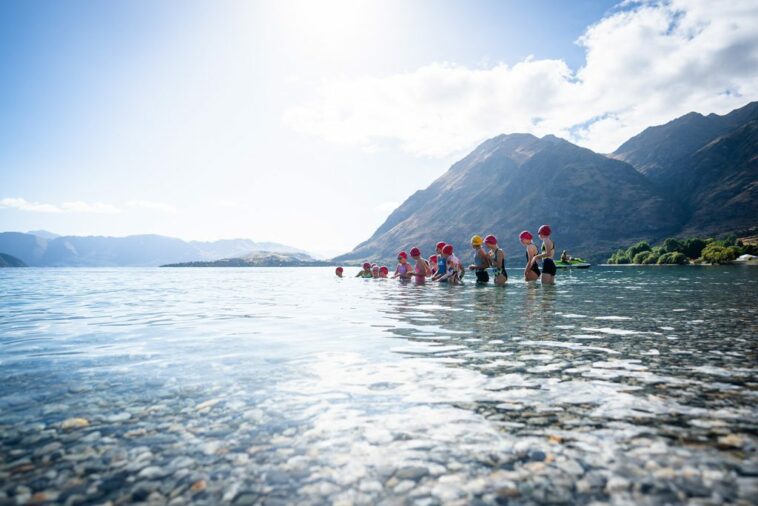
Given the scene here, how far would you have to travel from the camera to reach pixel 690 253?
10700cm

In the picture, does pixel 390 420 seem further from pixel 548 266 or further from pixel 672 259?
pixel 672 259

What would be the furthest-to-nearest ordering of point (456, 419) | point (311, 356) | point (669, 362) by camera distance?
point (311, 356), point (669, 362), point (456, 419)

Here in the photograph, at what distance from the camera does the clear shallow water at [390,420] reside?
3166 mm

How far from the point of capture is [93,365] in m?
7.68

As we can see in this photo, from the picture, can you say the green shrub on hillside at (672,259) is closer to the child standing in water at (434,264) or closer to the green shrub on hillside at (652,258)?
the green shrub on hillside at (652,258)

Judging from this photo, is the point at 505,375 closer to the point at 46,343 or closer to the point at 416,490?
the point at 416,490

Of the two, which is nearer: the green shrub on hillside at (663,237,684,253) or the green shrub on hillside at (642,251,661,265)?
the green shrub on hillside at (642,251,661,265)

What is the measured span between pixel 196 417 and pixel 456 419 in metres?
3.12

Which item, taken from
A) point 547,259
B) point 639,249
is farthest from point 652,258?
point 547,259

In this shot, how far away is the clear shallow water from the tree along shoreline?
106560 millimetres

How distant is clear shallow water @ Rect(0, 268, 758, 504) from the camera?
125 inches

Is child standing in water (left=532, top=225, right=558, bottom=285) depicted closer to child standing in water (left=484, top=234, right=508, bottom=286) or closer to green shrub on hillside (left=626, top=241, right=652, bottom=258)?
child standing in water (left=484, top=234, right=508, bottom=286)

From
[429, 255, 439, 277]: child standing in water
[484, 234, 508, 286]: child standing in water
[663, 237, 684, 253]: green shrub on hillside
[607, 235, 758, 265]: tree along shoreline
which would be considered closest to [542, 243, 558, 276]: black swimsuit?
[484, 234, 508, 286]: child standing in water

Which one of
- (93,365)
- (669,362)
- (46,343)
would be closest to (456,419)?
(669,362)
